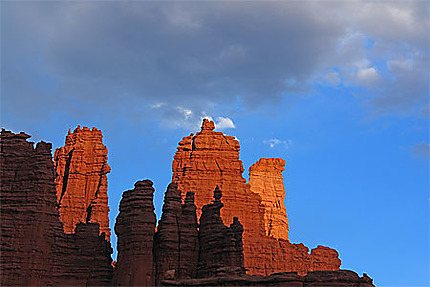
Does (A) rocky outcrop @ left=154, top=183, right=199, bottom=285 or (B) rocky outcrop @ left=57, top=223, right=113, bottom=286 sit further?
(A) rocky outcrop @ left=154, top=183, right=199, bottom=285

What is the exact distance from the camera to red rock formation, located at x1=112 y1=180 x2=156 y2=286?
53.2 metres

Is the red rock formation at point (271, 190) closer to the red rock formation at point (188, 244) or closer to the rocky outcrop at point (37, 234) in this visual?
the red rock formation at point (188, 244)

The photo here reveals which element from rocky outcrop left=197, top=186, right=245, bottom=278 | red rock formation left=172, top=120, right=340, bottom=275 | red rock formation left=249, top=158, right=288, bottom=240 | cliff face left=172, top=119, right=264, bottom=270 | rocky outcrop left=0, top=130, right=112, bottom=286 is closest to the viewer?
rocky outcrop left=0, top=130, right=112, bottom=286

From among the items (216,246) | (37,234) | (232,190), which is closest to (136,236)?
(216,246)

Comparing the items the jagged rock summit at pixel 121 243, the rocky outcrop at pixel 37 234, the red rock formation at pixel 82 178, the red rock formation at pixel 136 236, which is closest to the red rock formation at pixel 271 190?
the red rock formation at pixel 82 178

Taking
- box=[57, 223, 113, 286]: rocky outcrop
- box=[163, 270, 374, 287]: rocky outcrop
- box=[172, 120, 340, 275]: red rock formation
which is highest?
box=[172, 120, 340, 275]: red rock formation

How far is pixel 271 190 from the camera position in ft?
396

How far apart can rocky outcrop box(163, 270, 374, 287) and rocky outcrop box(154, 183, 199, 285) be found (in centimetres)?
978

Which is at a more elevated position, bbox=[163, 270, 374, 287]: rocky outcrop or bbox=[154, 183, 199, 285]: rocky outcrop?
bbox=[154, 183, 199, 285]: rocky outcrop

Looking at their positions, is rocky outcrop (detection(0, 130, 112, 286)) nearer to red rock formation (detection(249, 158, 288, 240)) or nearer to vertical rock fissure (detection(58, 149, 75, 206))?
vertical rock fissure (detection(58, 149, 75, 206))

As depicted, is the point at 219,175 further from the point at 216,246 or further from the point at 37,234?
the point at 37,234

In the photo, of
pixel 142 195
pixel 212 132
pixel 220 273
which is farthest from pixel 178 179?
pixel 220 273

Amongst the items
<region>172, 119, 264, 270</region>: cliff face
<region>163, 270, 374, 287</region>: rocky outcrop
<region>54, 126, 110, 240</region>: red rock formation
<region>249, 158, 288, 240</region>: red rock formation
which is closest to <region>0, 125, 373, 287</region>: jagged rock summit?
<region>163, 270, 374, 287</region>: rocky outcrop

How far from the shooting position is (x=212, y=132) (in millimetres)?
102938
